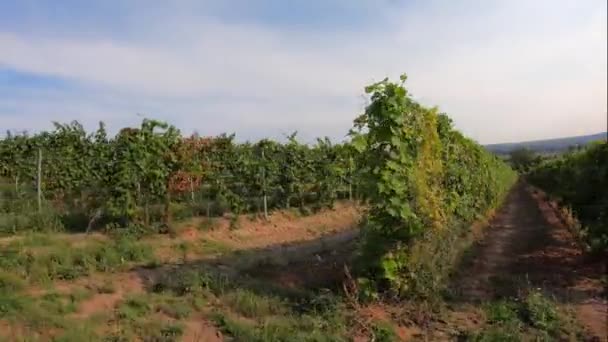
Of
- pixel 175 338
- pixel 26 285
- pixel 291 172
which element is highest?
pixel 291 172

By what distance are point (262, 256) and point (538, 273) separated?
5437mm

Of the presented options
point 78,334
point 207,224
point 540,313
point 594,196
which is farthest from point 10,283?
point 594,196

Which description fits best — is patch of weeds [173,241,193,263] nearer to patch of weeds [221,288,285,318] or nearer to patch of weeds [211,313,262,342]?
patch of weeds [221,288,285,318]

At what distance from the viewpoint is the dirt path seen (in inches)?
346

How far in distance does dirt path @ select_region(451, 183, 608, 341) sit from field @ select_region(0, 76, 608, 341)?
47mm

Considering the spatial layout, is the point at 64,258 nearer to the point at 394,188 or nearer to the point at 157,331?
the point at 157,331

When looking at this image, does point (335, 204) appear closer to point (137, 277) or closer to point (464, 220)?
point (464, 220)

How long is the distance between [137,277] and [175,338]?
7.84ft

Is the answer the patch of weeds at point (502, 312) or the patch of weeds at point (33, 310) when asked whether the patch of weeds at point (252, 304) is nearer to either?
the patch of weeds at point (33, 310)

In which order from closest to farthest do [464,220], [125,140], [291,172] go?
[125,140]
[464,220]
[291,172]

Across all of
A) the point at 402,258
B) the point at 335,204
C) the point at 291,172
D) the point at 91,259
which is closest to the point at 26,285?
the point at 91,259

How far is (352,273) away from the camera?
29.2 ft

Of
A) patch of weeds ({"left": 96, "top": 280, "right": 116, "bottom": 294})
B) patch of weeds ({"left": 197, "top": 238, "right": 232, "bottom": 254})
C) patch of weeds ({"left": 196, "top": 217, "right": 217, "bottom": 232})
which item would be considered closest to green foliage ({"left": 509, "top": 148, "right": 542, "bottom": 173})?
patch of weeds ({"left": 196, "top": 217, "right": 217, "bottom": 232})

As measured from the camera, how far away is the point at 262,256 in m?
11.3
